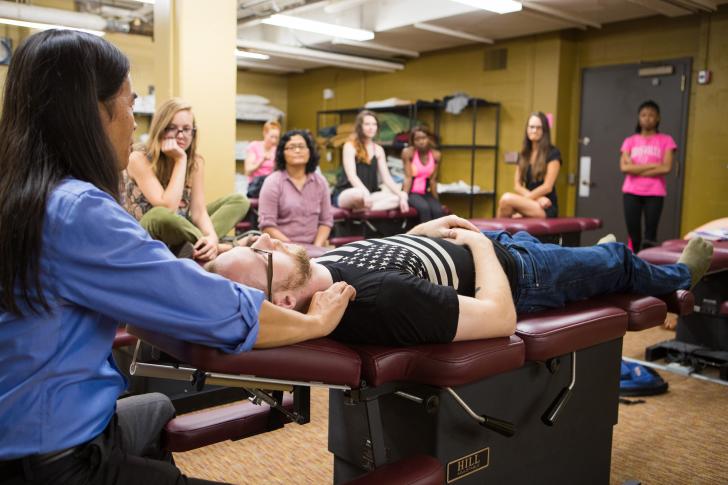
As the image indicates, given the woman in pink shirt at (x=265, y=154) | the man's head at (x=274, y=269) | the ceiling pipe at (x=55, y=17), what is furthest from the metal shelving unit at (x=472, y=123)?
the man's head at (x=274, y=269)

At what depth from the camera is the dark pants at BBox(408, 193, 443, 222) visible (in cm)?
571

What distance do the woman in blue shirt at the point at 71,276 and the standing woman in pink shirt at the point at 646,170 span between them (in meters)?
4.70

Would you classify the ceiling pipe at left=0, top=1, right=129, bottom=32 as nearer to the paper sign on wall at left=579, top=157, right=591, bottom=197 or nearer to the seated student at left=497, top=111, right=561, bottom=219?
the seated student at left=497, top=111, right=561, bottom=219

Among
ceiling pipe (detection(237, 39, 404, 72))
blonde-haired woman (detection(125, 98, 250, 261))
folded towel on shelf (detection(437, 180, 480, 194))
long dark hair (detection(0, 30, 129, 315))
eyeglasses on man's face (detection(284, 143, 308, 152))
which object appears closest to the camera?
long dark hair (detection(0, 30, 129, 315))

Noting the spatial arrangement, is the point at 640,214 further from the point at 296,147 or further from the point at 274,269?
the point at 274,269

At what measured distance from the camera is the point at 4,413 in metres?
0.93

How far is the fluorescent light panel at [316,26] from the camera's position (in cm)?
636

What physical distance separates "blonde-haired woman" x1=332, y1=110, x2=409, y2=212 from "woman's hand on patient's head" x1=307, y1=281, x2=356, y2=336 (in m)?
3.89

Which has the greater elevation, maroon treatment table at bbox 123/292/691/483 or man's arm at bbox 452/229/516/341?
man's arm at bbox 452/229/516/341

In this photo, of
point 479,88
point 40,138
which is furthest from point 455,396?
point 479,88

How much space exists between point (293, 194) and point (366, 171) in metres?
1.78

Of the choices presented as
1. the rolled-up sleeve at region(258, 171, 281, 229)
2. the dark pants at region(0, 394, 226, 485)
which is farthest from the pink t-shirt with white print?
the dark pants at region(0, 394, 226, 485)

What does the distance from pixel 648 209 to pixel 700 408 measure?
2.75 m

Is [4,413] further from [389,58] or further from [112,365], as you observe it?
[389,58]
